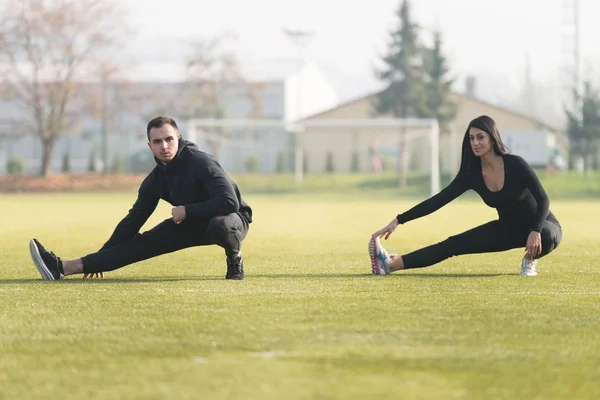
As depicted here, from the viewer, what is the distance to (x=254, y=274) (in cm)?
1057

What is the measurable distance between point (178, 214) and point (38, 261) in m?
1.39

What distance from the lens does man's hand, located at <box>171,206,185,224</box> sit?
909 centimetres

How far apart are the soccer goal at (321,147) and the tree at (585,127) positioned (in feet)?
22.9

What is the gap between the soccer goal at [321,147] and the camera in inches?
2117

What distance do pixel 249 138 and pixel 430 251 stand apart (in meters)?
45.2

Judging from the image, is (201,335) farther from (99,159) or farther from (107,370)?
(99,159)

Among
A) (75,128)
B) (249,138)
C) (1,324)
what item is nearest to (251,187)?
(249,138)

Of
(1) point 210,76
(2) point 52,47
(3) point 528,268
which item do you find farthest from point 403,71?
(3) point 528,268

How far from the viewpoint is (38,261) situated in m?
9.67

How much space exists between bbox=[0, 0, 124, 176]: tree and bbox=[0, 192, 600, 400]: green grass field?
46932 millimetres

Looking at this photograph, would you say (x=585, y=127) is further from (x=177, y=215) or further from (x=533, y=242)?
(x=177, y=215)

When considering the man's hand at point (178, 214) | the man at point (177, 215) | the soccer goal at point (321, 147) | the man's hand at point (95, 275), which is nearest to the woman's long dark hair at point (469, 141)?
the man at point (177, 215)

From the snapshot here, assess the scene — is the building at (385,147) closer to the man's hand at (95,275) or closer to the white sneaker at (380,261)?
the white sneaker at (380,261)

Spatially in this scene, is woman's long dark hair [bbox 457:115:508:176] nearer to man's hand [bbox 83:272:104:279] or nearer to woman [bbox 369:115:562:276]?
woman [bbox 369:115:562:276]
